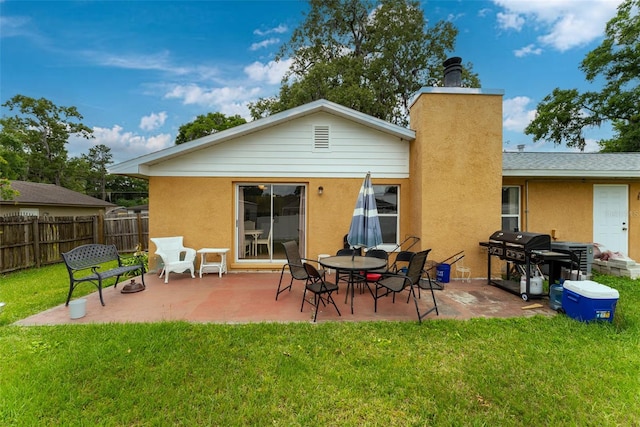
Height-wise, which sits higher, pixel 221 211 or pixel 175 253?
pixel 221 211

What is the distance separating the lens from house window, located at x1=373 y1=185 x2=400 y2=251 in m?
7.50

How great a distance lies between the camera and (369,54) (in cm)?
1805

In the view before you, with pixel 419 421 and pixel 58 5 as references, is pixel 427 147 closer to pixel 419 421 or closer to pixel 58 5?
pixel 419 421

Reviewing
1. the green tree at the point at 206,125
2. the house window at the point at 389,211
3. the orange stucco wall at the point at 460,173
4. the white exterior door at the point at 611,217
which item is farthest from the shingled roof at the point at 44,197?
the white exterior door at the point at 611,217

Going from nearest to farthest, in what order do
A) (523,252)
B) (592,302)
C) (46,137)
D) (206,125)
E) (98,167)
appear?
(592,302) → (523,252) → (46,137) → (206,125) → (98,167)

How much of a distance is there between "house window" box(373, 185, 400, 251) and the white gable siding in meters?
0.71

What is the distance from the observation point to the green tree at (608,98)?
17.1m

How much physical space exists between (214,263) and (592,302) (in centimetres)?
736

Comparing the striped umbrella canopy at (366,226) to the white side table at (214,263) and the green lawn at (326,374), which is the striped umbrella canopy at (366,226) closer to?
the green lawn at (326,374)

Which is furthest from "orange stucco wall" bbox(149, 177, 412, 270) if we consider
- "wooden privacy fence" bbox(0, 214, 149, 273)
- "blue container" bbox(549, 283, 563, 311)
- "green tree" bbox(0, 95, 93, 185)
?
"green tree" bbox(0, 95, 93, 185)

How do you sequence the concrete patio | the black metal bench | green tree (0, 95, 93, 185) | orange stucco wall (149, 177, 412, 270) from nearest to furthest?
1. the concrete patio
2. the black metal bench
3. orange stucco wall (149, 177, 412, 270)
4. green tree (0, 95, 93, 185)

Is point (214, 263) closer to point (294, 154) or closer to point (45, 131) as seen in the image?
point (294, 154)

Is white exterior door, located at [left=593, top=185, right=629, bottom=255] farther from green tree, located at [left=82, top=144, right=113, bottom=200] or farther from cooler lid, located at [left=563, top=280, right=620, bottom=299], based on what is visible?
green tree, located at [left=82, top=144, right=113, bottom=200]

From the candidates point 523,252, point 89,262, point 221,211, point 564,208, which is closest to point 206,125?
point 221,211
